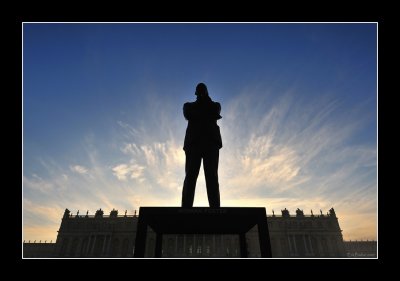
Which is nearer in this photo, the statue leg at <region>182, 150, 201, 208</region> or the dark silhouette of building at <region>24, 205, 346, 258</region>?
the statue leg at <region>182, 150, 201, 208</region>

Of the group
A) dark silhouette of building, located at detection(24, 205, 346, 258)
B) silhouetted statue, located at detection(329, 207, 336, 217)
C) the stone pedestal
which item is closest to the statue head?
the stone pedestal

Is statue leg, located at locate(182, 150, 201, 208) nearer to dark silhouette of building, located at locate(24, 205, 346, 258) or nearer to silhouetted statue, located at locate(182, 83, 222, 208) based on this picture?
silhouetted statue, located at locate(182, 83, 222, 208)

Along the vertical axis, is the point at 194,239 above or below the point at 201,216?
above

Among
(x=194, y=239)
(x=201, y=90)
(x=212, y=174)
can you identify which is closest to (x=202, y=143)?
(x=212, y=174)

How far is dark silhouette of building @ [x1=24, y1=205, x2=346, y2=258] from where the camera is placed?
60062mm

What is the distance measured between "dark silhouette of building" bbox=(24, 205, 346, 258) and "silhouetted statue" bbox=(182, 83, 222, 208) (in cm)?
5889

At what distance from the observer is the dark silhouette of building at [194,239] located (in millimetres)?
60062

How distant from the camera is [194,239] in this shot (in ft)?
204

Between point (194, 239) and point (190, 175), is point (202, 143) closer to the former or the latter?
point (190, 175)

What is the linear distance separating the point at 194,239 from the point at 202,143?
63.1 meters
